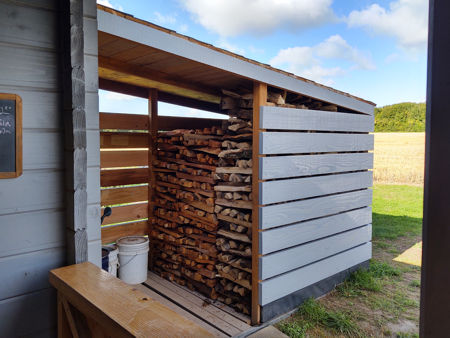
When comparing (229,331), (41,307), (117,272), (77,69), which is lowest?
(229,331)

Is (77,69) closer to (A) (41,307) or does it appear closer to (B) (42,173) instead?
(B) (42,173)

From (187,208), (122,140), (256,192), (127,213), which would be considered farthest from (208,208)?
(122,140)

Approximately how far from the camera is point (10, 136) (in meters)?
1.49

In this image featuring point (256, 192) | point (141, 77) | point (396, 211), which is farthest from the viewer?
point (396, 211)

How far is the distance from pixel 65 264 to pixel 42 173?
0.43 meters

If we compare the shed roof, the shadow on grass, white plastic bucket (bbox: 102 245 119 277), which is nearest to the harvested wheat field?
the shadow on grass

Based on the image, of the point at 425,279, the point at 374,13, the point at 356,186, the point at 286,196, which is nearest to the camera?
the point at 425,279

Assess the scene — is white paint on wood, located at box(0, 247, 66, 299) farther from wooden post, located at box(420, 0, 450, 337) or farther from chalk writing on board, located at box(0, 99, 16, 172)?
wooden post, located at box(420, 0, 450, 337)

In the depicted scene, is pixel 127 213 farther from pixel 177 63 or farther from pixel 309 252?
pixel 309 252

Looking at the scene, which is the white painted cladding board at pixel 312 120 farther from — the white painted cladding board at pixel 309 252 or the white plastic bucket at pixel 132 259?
the white plastic bucket at pixel 132 259

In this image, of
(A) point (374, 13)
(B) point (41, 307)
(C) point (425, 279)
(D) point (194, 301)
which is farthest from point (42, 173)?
(A) point (374, 13)

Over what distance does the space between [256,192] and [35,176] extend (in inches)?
86.5

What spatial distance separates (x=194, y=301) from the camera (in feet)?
13.2

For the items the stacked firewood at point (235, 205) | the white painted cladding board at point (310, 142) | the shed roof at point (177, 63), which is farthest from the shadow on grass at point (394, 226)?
the stacked firewood at point (235, 205)
